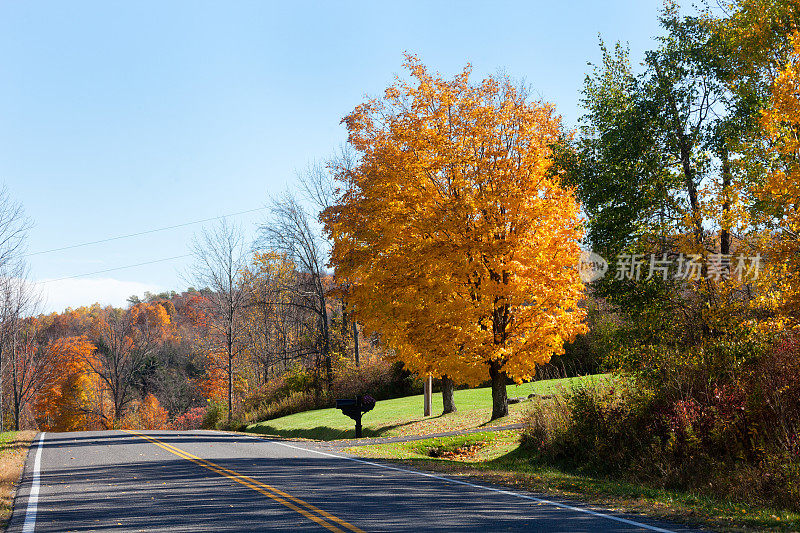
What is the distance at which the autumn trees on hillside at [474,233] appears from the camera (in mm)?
19859

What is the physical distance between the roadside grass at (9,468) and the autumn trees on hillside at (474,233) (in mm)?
12034

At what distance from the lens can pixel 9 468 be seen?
1527 cm

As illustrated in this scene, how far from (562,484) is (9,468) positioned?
12.9 meters

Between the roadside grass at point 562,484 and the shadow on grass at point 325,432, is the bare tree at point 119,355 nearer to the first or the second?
the shadow on grass at point 325,432

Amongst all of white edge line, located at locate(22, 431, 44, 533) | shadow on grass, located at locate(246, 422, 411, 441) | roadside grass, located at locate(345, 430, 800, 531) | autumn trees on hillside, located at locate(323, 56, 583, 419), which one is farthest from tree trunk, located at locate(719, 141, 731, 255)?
white edge line, located at locate(22, 431, 44, 533)

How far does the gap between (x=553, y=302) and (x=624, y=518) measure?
1227 centimetres

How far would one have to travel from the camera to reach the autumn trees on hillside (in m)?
19.9

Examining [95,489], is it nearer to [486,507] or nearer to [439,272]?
[486,507]

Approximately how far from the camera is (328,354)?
1576 inches

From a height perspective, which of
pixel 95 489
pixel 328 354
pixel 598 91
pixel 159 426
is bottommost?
pixel 159 426

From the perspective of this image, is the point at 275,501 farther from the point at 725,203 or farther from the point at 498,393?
the point at 498,393

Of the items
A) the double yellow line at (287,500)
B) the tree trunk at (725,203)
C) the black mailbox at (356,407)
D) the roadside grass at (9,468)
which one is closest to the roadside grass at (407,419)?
the black mailbox at (356,407)

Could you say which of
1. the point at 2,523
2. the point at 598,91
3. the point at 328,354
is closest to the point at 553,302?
the point at 598,91

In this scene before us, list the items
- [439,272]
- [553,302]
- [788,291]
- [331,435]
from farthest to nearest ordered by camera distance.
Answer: [331,435] → [439,272] → [553,302] → [788,291]
